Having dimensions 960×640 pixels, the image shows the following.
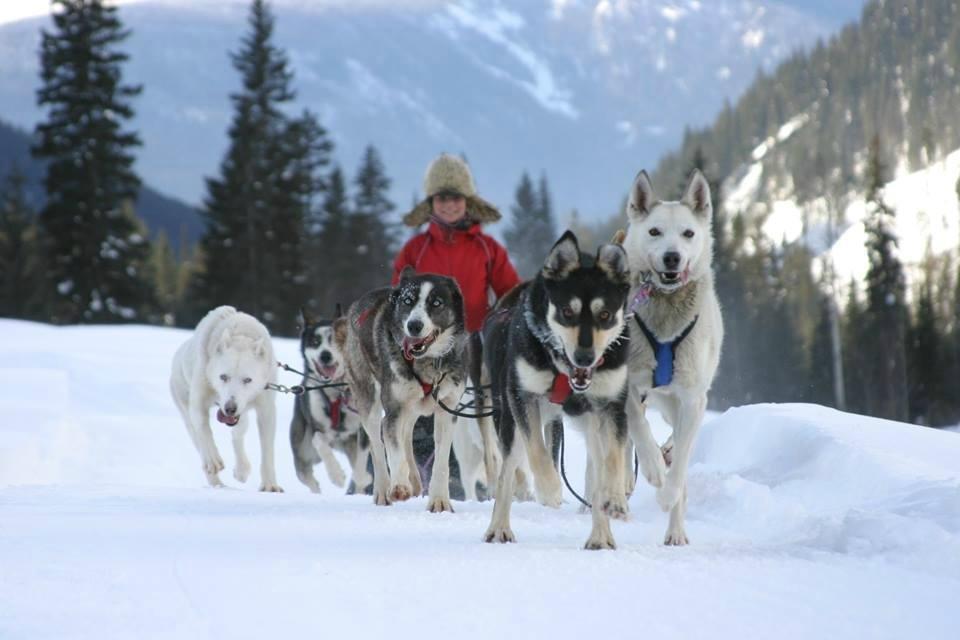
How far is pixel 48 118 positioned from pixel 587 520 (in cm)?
3369

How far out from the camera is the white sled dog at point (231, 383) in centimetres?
892

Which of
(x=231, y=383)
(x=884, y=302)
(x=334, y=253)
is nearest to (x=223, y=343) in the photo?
(x=231, y=383)

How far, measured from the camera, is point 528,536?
5.32 metres

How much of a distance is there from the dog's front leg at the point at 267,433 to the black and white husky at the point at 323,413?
765mm

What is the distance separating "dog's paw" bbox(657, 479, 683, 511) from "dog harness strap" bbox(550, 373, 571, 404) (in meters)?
0.65

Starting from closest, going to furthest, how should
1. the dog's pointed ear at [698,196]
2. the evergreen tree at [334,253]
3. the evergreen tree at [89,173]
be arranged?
the dog's pointed ear at [698,196]
the evergreen tree at [89,173]
the evergreen tree at [334,253]

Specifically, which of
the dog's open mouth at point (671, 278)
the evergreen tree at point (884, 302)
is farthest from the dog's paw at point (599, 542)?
the evergreen tree at point (884, 302)

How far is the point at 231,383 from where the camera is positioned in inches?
351

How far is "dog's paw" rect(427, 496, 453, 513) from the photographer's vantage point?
639cm

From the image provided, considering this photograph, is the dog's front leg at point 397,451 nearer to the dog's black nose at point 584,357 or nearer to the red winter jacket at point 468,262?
the red winter jacket at point 468,262

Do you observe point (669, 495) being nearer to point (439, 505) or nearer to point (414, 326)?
point (439, 505)

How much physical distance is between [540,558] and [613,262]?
1397 mm

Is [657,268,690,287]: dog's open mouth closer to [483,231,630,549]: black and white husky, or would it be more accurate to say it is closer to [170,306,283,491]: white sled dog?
[483,231,630,549]: black and white husky

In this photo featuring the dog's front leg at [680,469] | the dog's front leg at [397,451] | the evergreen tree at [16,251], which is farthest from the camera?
the evergreen tree at [16,251]
